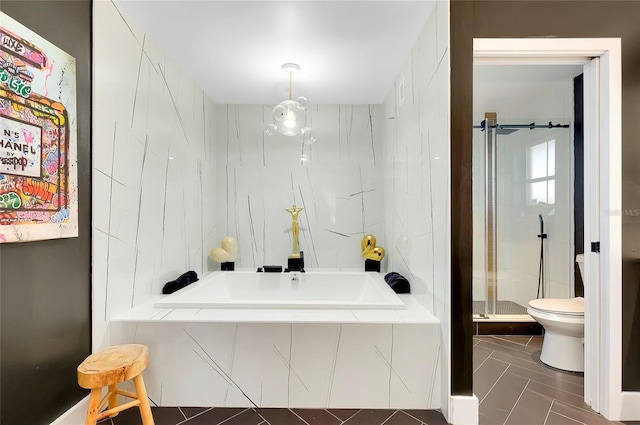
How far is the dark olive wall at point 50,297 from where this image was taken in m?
1.30

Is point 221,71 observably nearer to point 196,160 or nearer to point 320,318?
point 196,160

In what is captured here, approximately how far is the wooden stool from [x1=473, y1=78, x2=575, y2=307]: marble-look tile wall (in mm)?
2971

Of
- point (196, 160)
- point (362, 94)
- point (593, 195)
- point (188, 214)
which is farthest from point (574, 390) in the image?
point (196, 160)

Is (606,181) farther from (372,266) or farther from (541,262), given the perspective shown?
(372,266)

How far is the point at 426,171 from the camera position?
2.00 metres

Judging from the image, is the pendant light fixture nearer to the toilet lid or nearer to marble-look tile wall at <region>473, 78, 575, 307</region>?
marble-look tile wall at <region>473, 78, 575, 307</region>

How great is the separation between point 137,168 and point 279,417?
1.73 meters

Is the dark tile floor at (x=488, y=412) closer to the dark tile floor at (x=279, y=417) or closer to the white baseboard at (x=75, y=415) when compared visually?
the dark tile floor at (x=279, y=417)

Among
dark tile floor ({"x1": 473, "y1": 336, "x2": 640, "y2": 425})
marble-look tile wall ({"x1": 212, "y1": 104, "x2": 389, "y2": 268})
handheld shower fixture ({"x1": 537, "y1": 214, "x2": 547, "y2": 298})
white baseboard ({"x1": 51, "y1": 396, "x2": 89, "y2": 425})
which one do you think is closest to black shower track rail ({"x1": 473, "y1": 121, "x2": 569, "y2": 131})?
handheld shower fixture ({"x1": 537, "y1": 214, "x2": 547, "y2": 298})

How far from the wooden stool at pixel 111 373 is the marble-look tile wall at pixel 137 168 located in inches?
12.9

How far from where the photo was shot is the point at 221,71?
8.64 ft

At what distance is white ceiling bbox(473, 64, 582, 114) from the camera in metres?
2.52

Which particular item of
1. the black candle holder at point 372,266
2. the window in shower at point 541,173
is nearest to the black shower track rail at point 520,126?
the window in shower at point 541,173

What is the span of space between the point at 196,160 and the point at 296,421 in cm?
227
